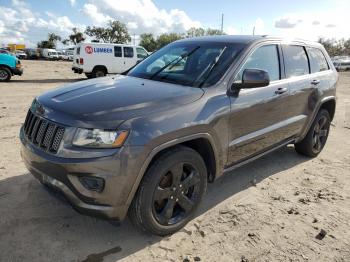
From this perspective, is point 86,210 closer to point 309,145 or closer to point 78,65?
point 309,145

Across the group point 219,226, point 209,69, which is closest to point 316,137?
point 209,69

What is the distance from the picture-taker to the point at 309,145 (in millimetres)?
5305

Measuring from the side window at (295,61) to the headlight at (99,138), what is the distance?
8.82ft

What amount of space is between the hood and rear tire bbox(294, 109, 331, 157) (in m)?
2.74

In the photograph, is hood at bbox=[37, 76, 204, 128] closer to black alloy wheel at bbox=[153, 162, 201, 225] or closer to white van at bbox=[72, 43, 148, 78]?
black alloy wheel at bbox=[153, 162, 201, 225]

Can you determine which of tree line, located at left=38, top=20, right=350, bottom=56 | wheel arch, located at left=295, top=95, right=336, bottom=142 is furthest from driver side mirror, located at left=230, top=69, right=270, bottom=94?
tree line, located at left=38, top=20, right=350, bottom=56

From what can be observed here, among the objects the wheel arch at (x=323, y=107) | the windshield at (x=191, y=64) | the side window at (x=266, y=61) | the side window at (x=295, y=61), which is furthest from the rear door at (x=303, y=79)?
the windshield at (x=191, y=64)

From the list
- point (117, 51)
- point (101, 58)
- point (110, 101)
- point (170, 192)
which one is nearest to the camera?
point (110, 101)

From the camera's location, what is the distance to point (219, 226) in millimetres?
3373

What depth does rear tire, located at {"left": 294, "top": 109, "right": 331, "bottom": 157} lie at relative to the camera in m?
5.26

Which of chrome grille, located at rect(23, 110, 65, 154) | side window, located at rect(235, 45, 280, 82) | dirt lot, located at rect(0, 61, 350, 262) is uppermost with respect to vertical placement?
side window, located at rect(235, 45, 280, 82)

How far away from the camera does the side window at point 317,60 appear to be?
5.04 metres

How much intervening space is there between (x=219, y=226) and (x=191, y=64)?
1767 mm

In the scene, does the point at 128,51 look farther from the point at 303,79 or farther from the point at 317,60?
the point at 303,79
